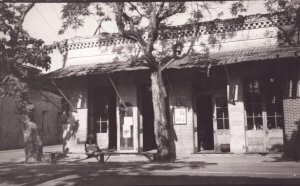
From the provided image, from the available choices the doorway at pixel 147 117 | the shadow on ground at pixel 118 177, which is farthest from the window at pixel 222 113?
the shadow on ground at pixel 118 177

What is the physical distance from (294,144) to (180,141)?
463 cm

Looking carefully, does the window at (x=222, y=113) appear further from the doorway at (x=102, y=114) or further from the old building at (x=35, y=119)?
the old building at (x=35, y=119)

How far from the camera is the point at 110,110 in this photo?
56.1 feet

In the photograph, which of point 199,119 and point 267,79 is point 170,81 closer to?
point 199,119

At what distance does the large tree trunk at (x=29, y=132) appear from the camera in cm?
1345

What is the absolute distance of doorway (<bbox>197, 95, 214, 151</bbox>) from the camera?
632 inches

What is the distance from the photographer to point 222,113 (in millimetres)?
14547

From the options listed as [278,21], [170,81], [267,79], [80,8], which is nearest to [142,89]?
[170,81]

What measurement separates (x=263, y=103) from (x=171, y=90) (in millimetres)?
3956

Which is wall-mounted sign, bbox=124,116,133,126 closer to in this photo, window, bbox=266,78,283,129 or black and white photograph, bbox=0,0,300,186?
black and white photograph, bbox=0,0,300,186

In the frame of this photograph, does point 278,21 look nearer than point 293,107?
No

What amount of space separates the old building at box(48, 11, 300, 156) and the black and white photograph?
0.14 feet

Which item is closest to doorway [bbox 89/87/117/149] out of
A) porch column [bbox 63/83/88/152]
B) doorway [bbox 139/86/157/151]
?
porch column [bbox 63/83/88/152]

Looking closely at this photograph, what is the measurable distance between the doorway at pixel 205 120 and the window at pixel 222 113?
4.59 ft
